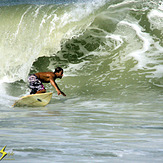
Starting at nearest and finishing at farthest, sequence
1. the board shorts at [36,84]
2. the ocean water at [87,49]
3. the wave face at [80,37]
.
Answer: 1. the board shorts at [36,84]
2. the ocean water at [87,49]
3. the wave face at [80,37]

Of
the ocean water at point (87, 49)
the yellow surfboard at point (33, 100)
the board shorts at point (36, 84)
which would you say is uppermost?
the ocean water at point (87, 49)

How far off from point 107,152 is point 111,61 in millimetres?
9192

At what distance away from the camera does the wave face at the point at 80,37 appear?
39.4 feet

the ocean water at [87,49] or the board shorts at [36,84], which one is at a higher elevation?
the ocean water at [87,49]

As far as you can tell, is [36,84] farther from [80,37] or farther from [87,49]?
[80,37]

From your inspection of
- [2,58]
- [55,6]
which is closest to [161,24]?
[55,6]

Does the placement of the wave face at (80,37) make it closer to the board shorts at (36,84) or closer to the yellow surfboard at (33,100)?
the board shorts at (36,84)

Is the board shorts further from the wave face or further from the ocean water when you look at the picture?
the wave face

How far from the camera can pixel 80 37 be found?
13102mm

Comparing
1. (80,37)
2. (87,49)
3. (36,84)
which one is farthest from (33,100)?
(80,37)

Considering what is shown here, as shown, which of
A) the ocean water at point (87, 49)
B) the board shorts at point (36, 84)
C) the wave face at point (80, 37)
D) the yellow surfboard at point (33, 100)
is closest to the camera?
the yellow surfboard at point (33, 100)

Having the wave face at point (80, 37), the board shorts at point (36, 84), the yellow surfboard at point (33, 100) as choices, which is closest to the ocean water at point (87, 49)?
the wave face at point (80, 37)

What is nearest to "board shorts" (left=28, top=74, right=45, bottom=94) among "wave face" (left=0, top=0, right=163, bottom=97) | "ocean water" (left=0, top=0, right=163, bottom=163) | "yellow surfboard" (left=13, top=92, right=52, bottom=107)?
"ocean water" (left=0, top=0, right=163, bottom=163)

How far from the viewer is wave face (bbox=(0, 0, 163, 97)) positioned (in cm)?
1202
